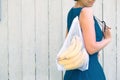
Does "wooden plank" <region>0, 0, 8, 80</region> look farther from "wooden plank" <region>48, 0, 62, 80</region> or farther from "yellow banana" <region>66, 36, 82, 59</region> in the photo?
"yellow banana" <region>66, 36, 82, 59</region>

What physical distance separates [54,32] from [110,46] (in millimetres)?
595

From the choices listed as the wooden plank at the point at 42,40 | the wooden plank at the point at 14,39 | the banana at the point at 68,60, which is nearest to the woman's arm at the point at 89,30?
the banana at the point at 68,60

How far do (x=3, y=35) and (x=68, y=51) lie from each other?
1693mm

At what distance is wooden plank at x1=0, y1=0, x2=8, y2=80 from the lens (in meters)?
4.13

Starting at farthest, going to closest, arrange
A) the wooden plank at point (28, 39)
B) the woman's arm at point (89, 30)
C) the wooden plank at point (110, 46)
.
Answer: the wooden plank at point (28, 39) < the wooden plank at point (110, 46) < the woman's arm at point (89, 30)

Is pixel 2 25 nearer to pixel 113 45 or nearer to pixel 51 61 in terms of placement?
pixel 51 61

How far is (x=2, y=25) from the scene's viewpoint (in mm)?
4148

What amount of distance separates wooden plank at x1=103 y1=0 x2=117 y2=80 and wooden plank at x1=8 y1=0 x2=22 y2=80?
0.90 metres

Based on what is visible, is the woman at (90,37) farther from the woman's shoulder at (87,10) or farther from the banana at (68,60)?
the banana at (68,60)

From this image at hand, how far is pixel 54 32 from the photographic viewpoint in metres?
4.09

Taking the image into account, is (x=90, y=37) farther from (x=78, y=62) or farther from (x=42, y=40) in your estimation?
(x=42, y=40)

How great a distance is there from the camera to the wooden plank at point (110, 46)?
3990mm

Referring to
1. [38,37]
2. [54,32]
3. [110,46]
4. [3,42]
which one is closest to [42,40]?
[38,37]

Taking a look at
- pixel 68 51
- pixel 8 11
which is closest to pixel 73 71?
pixel 68 51
